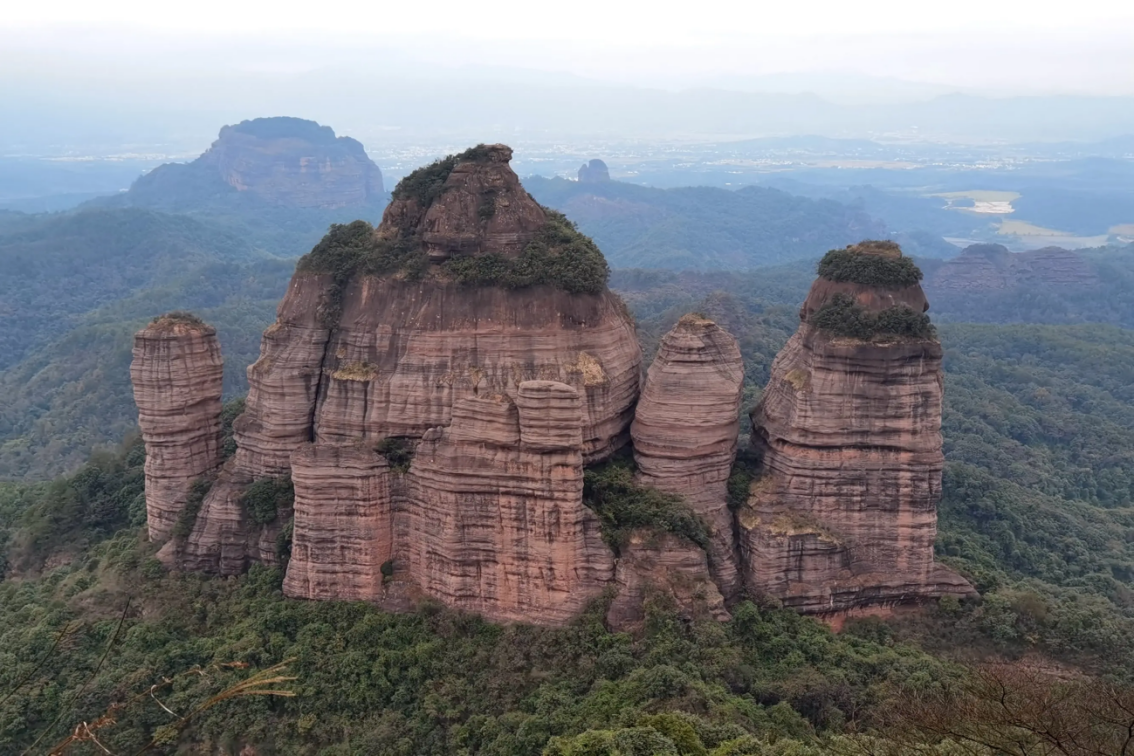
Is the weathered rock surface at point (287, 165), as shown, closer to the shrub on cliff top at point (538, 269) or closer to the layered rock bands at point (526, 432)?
the layered rock bands at point (526, 432)

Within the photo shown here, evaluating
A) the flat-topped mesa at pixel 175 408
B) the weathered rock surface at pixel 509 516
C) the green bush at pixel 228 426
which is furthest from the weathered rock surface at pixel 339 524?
the green bush at pixel 228 426

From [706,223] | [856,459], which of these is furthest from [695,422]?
[706,223]

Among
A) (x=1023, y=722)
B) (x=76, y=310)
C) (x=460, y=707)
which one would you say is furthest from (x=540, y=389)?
(x=76, y=310)

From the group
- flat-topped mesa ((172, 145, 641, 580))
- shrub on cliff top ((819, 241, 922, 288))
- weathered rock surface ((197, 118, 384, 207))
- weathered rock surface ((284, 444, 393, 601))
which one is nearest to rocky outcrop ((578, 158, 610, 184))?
weathered rock surface ((197, 118, 384, 207))

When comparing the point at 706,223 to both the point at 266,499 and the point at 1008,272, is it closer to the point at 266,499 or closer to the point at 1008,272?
the point at 1008,272

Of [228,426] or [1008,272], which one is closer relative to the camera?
[228,426]

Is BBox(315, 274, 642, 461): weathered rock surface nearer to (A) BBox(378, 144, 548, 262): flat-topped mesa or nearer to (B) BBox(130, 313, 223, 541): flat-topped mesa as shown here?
(A) BBox(378, 144, 548, 262): flat-topped mesa
